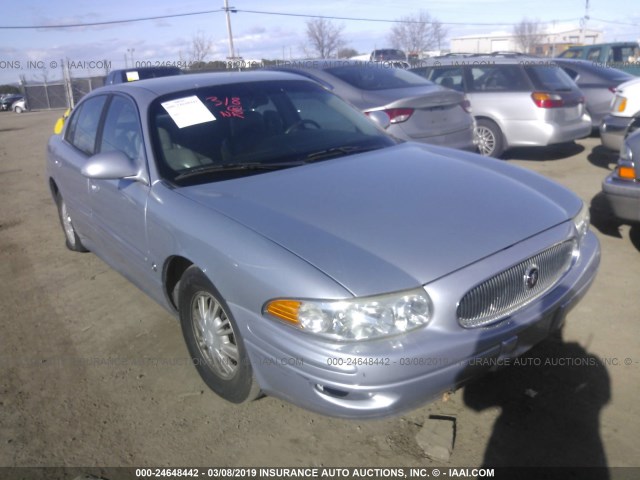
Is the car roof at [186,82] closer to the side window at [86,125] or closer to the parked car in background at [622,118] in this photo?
the side window at [86,125]

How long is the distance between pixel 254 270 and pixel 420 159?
162 centimetres

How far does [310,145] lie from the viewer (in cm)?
360

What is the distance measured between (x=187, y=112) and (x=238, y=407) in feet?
5.87

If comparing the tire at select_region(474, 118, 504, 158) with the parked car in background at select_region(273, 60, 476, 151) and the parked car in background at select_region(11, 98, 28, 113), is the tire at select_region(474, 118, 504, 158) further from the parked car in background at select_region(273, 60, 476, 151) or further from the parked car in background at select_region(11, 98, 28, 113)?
the parked car in background at select_region(11, 98, 28, 113)

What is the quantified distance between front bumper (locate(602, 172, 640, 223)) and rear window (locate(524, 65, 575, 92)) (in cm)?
391

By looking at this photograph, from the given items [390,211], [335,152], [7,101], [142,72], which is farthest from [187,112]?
[7,101]

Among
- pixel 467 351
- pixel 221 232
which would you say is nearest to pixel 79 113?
pixel 221 232

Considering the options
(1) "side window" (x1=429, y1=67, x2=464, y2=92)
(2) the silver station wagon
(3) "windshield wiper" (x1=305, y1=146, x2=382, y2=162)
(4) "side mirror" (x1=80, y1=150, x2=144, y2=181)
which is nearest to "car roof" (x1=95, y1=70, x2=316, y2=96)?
(2) the silver station wagon

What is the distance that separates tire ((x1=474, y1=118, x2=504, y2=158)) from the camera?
8.43 meters

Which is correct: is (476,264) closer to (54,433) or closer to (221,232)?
(221,232)

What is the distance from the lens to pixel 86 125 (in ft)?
14.8

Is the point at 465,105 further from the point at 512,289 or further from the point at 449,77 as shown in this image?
the point at 512,289

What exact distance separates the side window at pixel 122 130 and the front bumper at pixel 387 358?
1.54m

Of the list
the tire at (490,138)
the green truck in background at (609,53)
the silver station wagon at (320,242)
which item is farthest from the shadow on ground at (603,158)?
the green truck in background at (609,53)
